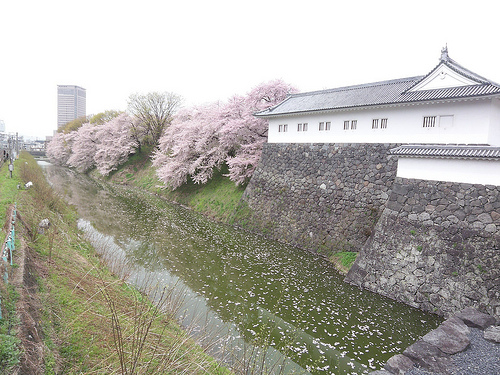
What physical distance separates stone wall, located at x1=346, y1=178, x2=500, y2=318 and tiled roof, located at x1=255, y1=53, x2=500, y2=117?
3.78 meters

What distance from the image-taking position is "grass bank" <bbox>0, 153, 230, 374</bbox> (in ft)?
13.0

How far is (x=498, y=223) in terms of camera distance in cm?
910

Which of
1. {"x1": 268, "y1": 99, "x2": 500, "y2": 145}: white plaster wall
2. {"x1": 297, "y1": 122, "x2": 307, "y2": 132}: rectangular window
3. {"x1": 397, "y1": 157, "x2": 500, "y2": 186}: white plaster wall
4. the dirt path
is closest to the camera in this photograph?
the dirt path

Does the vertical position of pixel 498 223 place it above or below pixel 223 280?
above

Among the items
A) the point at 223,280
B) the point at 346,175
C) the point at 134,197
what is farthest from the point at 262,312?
the point at 134,197

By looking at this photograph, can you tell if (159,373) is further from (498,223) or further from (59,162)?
(59,162)

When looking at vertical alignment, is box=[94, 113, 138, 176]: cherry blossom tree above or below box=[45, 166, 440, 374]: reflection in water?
above

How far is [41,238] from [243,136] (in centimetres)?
1621

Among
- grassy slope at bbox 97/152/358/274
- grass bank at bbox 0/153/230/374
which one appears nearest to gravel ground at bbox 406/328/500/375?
grass bank at bbox 0/153/230/374

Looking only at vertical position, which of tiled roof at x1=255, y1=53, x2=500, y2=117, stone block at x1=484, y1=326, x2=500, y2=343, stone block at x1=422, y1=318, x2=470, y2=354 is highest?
tiled roof at x1=255, y1=53, x2=500, y2=117

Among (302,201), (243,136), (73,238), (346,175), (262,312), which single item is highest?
(243,136)

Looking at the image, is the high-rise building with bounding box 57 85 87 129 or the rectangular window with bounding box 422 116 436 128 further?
the high-rise building with bounding box 57 85 87 129

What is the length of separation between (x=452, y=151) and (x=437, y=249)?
11.2 feet

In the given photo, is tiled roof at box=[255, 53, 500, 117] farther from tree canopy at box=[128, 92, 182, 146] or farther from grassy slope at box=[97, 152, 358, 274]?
tree canopy at box=[128, 92, 182, 146]
